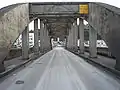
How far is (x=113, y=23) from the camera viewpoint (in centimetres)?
1753

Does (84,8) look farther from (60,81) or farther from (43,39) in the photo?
(43,39)

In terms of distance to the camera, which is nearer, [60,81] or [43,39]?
[60,81]

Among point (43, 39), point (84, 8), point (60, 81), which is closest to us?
point (60, 81)

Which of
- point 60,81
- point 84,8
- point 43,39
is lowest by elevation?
point 60,81

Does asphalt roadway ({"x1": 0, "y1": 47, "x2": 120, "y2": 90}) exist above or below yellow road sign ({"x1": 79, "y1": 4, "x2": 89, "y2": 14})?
below

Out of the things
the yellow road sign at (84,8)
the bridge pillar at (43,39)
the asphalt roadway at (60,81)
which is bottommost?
the asphalt roadway at (60,81)

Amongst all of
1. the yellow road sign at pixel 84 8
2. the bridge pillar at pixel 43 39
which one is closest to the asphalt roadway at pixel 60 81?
the yellow road sign at pixel 84 8

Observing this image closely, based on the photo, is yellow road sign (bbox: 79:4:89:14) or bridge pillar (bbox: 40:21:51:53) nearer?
yellow road sign (bbox: 79:4:89:14)

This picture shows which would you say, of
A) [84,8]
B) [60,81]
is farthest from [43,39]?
[60,81]

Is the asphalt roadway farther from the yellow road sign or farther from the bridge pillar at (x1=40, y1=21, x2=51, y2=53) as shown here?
the bridge pillar at (x1=40, y1=21, x2=51, y2=53)

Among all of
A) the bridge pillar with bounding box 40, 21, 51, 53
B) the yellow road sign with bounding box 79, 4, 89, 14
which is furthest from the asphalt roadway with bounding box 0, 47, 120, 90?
the bridge pillar with bounding box 40, 21, 51, 53

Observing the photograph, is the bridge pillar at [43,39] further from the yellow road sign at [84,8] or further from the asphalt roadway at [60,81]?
the asphalt roadway at [60,81]

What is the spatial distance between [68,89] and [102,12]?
11.9 m

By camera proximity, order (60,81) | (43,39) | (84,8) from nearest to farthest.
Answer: (60,81) < (84,8) < (43,39)
